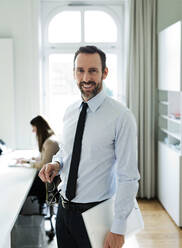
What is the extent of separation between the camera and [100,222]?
5.00 feet

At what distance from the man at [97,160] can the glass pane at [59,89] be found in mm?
3275

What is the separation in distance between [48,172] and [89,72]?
50 cm

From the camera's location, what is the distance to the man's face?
1536 millimetres

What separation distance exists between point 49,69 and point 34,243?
2.49 metres

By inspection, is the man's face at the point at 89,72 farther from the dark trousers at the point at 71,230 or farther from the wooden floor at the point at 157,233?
the wooden floor at the point at 157,233

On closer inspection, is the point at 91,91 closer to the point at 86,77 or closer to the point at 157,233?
the point at 86,77

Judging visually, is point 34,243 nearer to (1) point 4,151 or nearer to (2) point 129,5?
(1) point 4,151

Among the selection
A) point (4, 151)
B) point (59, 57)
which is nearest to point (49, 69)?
point (59, 57)

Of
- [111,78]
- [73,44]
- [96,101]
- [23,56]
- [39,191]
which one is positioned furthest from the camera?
[111,78]

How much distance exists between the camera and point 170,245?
323cm

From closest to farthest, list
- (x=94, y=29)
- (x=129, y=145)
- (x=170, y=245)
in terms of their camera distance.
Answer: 1. (x=129, y=145)
2. (x=170, y=245)
3. (x=94, y=29)

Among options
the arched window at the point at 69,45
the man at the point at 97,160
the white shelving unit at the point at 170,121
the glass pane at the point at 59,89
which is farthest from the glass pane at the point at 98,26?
the man at the point at 97,160

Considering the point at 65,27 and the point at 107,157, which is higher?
the point at 65,27

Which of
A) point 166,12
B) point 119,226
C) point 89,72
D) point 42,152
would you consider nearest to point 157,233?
point 42,152
